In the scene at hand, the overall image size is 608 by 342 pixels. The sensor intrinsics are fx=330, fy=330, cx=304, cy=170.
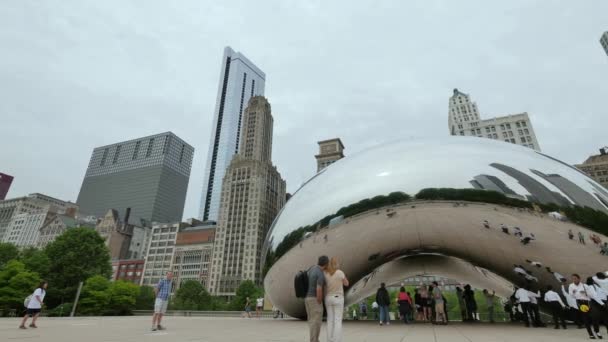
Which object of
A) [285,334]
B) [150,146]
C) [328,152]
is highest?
[150,146]

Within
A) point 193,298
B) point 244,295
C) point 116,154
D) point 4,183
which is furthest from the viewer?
point 116,154

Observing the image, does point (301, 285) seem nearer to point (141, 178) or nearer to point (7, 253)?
point (7, 253)

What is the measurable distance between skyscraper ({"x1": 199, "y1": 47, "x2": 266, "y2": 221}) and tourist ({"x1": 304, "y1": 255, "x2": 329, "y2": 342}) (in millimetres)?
163443

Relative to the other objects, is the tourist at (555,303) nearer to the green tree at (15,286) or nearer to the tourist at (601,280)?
the tourist at (601,280)

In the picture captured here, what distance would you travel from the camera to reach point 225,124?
179m

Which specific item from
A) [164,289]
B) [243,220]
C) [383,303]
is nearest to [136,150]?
[243,220]

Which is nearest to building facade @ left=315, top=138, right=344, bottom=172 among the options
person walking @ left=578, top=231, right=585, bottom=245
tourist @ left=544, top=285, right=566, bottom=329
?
tourist @ left=544, top=285, right=566, bottom=329

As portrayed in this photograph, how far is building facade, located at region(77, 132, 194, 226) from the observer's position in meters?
165

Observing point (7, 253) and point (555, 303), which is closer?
point (555, 303)

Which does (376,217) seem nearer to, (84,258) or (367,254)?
(367,254)

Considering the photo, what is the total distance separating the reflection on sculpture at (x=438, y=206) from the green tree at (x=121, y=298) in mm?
28823

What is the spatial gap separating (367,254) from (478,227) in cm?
235

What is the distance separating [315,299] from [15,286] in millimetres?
41311

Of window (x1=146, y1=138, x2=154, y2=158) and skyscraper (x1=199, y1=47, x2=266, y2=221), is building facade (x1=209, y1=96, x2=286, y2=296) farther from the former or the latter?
window (x1=146, y1=138, x2=154, y2=158)
